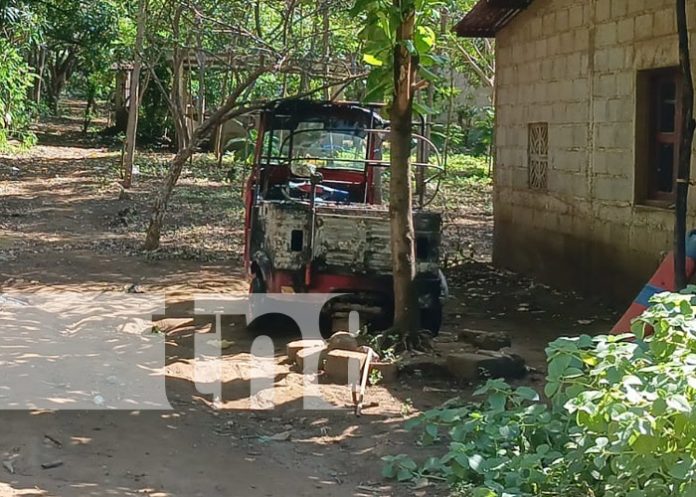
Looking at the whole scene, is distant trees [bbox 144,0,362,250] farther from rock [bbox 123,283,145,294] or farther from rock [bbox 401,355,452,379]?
rock [bbox 401,355,452,379]

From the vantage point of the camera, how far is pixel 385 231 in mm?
8516

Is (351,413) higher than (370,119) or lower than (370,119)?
lower

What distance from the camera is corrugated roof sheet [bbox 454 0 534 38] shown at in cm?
1239

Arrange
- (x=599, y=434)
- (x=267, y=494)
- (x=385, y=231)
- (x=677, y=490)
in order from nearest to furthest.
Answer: (x=677, y=490), (x=599, y=434), (x=267, y=494), (x=385, y=231)

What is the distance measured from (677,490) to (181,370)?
4480 millimetres

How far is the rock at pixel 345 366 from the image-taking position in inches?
290

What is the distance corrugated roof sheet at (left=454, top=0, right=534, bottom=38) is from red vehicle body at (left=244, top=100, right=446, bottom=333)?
3606mm

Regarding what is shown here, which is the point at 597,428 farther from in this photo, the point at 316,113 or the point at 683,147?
the point at 316,113

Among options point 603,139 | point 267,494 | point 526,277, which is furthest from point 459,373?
point 526,277

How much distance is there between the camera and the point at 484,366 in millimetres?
7461

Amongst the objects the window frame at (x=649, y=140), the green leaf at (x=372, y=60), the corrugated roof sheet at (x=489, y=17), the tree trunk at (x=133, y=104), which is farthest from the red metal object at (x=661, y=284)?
the tree trunk at (x=133, y=104)

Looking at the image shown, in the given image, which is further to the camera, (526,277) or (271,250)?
(526,277)

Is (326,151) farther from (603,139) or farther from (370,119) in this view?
Result: (603,139)

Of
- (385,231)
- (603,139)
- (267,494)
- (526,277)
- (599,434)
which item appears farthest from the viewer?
(526,277)
